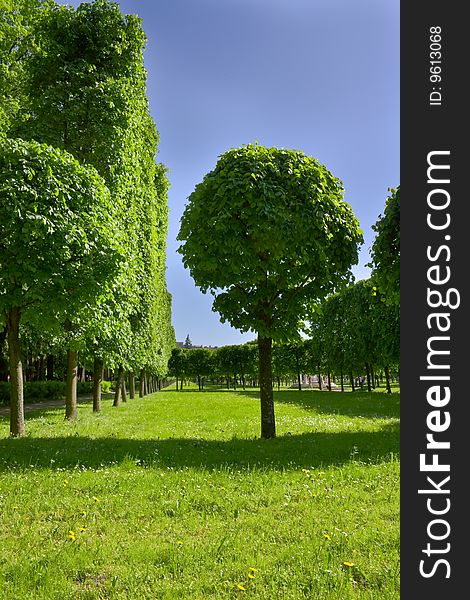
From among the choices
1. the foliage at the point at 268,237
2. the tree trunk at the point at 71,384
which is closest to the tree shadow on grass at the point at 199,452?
the foliage at the point at 268,237

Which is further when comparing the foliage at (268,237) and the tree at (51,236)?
the foliage at (268,237)

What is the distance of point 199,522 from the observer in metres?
6.52

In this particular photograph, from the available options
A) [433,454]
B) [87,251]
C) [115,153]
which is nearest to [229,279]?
[87,251]

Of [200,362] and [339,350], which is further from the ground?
[339,350]

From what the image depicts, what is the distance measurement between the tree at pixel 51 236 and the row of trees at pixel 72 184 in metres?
0.03

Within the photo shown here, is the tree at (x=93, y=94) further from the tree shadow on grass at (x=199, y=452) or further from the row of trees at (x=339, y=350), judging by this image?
the row of trees at (x=339, y=350)

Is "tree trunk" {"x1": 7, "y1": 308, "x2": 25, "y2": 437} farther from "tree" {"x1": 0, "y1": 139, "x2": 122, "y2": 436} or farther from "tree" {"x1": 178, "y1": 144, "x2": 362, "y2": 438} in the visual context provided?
"tree" {"x1": 178, "y1": 144, "x2": 362, "y2": 438}

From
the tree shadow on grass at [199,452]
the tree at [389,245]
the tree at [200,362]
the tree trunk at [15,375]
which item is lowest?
Result: the tree at [200,362]

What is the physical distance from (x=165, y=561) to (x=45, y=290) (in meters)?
9.51

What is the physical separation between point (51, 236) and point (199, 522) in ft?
28.8

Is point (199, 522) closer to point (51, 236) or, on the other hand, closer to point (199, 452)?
point (199, 452)

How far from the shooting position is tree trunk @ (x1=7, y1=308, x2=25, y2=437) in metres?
14.3

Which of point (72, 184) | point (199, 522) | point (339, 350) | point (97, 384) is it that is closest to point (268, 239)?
point (72, 184)

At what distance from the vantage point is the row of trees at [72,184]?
1213 cm
